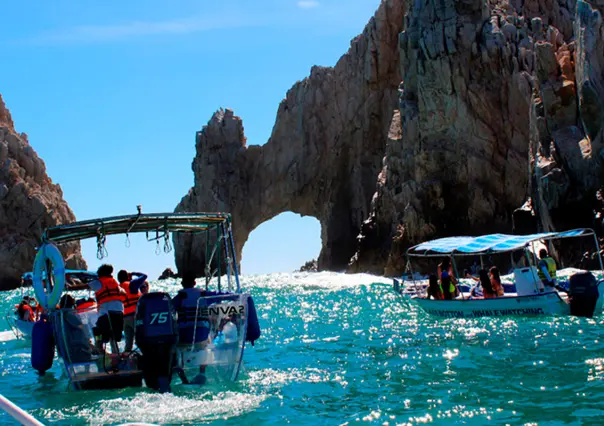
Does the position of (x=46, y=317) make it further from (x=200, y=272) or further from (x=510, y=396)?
(x=200, y=272)

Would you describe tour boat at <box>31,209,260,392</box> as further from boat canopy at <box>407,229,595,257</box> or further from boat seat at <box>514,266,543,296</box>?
boat seat at <box>514,266,543,296</box>

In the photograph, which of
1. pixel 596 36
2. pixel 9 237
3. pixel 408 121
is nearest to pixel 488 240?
pixel 596 36

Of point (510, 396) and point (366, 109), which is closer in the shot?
point (510, 396)

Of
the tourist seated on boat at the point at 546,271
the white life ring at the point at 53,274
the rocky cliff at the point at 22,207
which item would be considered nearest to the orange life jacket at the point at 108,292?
the white life ring at the point at 53,274

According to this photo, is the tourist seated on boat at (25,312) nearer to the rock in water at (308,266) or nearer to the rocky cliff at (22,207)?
the rocky cliff at (22,207)

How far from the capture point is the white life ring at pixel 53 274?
1309 centimetres

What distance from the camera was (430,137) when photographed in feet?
189

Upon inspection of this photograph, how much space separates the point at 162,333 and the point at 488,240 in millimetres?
14968

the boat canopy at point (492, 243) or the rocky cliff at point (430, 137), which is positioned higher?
the rocky cliff at point (430, 137)

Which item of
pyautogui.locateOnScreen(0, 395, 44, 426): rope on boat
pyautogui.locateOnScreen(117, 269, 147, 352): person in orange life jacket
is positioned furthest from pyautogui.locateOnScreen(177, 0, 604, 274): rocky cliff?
pyautogui.locateOnScreen(0, 395, 44, 426): rope on boat

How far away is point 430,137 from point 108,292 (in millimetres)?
47211

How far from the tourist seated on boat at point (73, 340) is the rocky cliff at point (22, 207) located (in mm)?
76169

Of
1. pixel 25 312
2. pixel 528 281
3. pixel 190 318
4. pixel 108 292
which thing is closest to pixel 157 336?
pixel 190 318

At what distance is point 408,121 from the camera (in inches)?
2352
